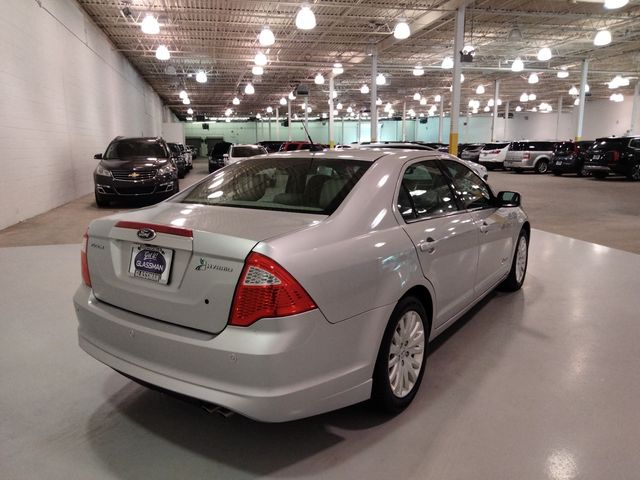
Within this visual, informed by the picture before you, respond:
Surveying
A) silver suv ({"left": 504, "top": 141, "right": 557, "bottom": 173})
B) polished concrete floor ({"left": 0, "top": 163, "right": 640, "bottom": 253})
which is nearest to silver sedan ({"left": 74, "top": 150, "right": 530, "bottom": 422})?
polished concrete floor ({"left": 0, "top": 163, "right": 640, "bottom": 253})

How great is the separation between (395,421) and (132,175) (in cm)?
893

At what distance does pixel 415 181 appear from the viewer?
2.94 m

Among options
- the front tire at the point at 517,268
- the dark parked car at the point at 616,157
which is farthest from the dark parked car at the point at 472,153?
the front tire at the point at 517,268

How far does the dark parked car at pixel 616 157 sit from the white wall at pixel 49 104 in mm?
16999

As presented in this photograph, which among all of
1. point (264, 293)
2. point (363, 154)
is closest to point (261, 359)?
point (264, 293)

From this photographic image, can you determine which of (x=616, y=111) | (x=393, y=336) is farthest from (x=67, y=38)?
(x=616, y=111)

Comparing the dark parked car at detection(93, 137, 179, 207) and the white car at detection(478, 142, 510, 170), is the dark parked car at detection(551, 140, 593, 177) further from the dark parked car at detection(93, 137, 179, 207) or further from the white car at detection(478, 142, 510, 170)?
the dark parked car at detection(93, 137, 179, 207)

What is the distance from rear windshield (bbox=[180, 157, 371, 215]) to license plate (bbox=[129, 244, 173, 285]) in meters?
0.63

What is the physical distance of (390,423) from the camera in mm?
2457

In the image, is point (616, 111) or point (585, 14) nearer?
point (585, 14)

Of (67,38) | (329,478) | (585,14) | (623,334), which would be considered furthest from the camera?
(585,14)

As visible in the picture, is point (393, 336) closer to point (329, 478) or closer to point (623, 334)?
point (329, 478)

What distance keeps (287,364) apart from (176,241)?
72 centimetres

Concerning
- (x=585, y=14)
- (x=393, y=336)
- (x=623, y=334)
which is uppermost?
(x=585, y=14)
